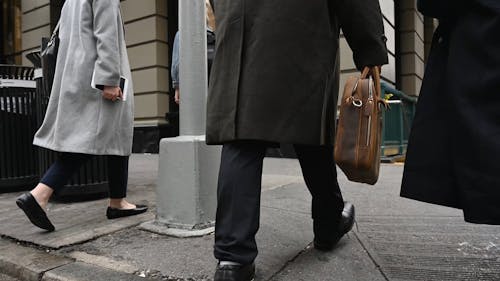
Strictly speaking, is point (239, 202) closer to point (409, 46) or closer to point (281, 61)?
point (281, 61)

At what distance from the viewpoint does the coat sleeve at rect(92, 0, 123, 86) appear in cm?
286

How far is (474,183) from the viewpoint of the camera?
148cm

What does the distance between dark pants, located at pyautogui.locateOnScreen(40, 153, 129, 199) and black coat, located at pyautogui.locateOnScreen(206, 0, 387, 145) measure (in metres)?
1.41

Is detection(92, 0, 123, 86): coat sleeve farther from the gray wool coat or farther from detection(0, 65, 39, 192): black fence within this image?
detection(0, 65, 39, 192): black fence

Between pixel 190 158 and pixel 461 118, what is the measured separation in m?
1.71

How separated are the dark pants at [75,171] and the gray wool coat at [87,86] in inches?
4.2

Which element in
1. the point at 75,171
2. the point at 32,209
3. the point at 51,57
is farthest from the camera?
the point at 51,57

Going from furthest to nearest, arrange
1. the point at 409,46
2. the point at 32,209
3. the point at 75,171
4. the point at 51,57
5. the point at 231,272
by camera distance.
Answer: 1. the point at 409,46
2. the point at 51,57
3. the point at 75,171
4. the point at 32,209
5. the point at 231,272

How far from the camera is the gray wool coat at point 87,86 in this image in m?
2.89

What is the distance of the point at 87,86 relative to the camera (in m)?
2.96

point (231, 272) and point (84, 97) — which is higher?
point (84, 97)

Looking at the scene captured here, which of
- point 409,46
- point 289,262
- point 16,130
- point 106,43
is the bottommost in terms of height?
point 289,262

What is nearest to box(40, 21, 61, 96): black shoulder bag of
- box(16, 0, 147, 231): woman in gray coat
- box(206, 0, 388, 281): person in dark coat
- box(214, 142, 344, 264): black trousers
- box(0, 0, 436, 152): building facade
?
box(16, 0, 147, 231): woman in gray coat

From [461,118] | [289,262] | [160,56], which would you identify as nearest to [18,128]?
[289,262]
